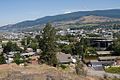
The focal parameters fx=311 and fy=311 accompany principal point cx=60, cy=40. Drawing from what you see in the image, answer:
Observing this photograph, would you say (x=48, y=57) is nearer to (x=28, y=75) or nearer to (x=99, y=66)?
(x=28, y=75)

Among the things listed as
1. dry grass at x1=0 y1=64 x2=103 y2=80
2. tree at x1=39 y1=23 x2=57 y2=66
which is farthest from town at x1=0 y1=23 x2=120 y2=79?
dry grass at x1=0 y1=64 x2=103 y2=80

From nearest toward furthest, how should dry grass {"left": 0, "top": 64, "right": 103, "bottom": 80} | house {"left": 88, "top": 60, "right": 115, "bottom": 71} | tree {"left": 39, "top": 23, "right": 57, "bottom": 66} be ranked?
1. dry grass {"left": 0, "top": 64, "right": 103, "bottom": 80}
2. tree {"left": 39, "top": 23, "right": 57, "bottom": 66}
3. house {"left": 88, "top": 60, "right": 115, "bottom": 71}

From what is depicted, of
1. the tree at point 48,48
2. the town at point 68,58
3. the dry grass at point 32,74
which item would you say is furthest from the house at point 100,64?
the dry grass at point 32,74

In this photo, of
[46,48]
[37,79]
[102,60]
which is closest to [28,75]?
[37,79]

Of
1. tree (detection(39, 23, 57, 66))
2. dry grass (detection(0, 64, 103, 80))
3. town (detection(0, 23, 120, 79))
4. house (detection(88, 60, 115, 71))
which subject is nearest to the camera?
dry grass (detection(0, 64, 103, 80))

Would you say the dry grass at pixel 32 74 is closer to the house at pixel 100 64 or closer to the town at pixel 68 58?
the town at pixel 68 58

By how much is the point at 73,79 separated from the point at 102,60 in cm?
2949

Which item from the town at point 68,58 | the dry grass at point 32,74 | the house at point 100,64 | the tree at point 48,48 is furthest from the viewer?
the house at point 100,64

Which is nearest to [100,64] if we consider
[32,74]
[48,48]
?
[48,48]

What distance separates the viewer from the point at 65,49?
176 feet

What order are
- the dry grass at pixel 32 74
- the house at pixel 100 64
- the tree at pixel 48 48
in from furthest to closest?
1. the house at pixel 100 64
2. the tree at pixel 48 48
3. the dry grass at pixel 32 74

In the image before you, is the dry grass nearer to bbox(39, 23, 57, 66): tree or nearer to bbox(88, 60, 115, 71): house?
bbox(39, 23, 57, 66): tree

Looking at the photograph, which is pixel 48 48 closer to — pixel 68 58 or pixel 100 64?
pixel 100 64

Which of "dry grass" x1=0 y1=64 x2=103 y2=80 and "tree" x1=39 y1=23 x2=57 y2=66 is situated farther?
"tree" x1=39 y1=23 x2=57 y2=66
